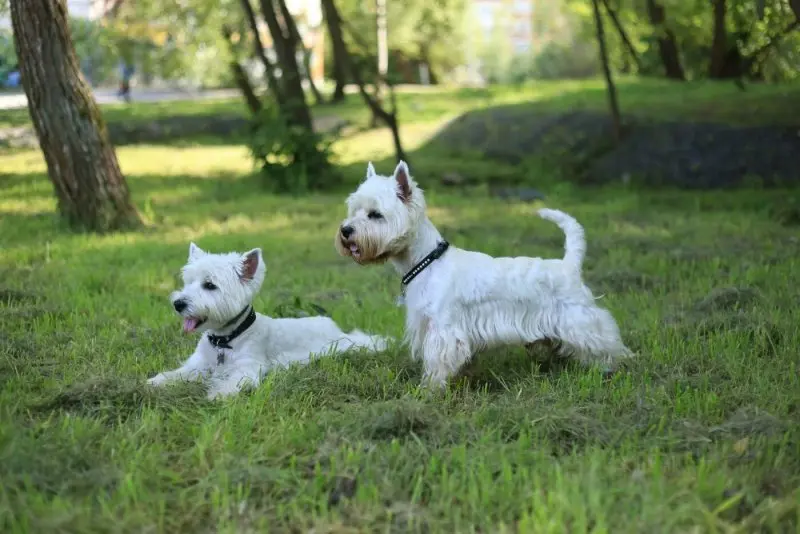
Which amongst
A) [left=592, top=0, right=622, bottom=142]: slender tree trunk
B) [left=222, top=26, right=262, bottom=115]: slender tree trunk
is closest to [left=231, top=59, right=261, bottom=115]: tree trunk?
[left=222, top=26, right=262, bottom=115]: slender tree trunk

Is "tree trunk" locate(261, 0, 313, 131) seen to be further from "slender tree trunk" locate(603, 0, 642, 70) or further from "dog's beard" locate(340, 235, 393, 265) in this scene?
"dog's beard" locate(340, 235, 393, 265)

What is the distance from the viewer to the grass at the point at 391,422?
3.55 meters

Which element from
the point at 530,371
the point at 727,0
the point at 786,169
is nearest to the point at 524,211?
the point at 786,169

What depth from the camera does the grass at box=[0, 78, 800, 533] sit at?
355 centimetres

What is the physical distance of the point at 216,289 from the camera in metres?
5.47

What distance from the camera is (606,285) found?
27.1 ft

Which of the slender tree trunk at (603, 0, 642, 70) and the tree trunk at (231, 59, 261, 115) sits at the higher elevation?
the slender tree trunk at (603, 0, 642, 70)

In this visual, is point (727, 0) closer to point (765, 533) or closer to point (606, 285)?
point (606, 285)

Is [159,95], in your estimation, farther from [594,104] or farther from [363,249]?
[363,249]

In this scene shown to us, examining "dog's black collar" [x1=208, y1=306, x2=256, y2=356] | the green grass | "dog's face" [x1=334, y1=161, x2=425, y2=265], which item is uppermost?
"dog's face" [x1=334, y1=161, x2=425, y2=265]

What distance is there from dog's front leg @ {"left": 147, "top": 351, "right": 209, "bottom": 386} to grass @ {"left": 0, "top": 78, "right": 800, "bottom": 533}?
0.20m

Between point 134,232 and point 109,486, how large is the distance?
7715 mm

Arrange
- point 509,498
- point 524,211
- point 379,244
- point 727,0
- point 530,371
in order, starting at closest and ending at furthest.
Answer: point 509,498 → point 379,244 → point 530,371 → point 524,211 → point 727,0

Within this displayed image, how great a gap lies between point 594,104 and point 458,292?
15111 millimetres
